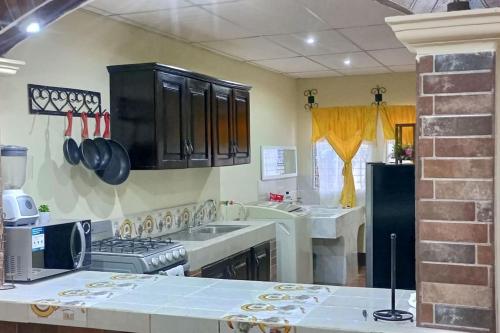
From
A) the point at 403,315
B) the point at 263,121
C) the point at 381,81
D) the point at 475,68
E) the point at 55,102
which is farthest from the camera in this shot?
the point at 381,81

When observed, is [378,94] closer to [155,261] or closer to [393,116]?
[393,116]

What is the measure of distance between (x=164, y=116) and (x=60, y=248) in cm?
138

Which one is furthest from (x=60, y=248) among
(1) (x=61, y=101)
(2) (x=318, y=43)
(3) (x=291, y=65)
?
(3) (x=291, y=65)

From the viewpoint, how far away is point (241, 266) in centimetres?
439

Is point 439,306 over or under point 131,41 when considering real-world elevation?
under

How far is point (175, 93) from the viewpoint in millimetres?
3951

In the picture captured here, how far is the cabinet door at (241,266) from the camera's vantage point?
4.27m

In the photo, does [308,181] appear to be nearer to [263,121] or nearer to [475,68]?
[263,121]

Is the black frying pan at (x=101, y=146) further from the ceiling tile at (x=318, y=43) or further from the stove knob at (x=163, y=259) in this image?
the ceiling tile at (x=318, y=43)

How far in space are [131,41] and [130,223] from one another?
1.28m

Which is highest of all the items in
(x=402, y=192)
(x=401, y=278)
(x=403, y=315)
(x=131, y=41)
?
(x=131, y=41)

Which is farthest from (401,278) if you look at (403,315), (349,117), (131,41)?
(349,117)

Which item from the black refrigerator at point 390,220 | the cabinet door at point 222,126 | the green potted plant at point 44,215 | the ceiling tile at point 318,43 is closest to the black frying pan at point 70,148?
the green potted plant at point 44,215

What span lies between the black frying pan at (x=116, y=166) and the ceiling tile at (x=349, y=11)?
1.46 m
